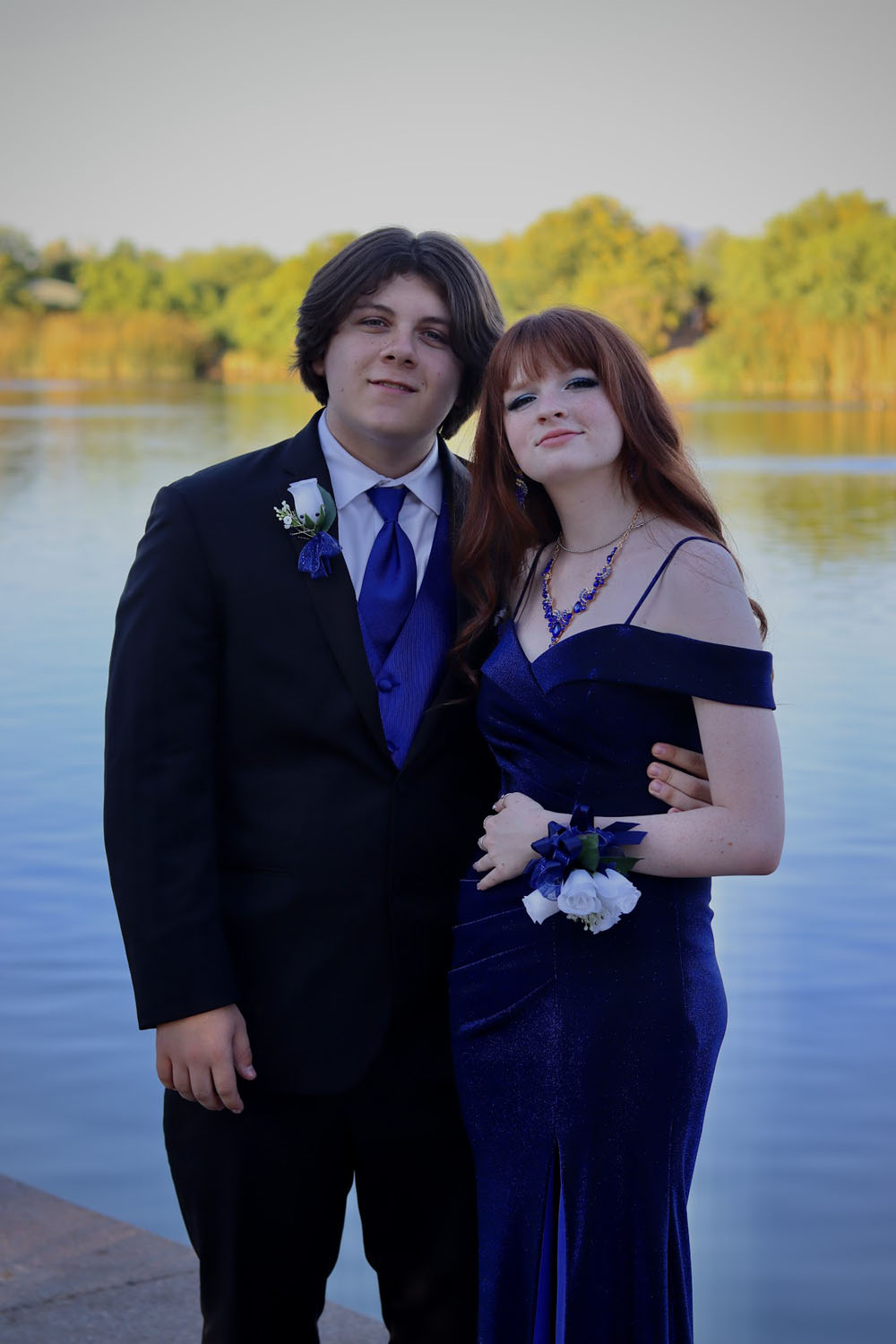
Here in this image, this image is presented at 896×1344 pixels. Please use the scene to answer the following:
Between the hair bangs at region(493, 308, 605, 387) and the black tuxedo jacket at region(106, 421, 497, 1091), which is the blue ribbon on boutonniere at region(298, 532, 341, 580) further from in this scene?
the hair bangs at region(493, 308, 605, 387)

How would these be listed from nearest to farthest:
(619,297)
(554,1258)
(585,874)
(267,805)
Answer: (585,874) < (554,1258) < (267,805) < (619,297)

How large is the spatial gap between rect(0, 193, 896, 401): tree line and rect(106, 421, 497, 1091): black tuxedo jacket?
18308 mm

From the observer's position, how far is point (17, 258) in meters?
25.5

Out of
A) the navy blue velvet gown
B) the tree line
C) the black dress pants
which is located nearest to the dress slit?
the navy blue velvet gown

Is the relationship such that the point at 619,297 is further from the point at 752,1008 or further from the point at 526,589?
the point at 526,589

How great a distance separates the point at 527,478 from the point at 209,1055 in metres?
0.88

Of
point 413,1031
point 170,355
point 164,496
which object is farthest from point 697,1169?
point 170,355

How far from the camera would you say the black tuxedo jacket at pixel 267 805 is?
193cm

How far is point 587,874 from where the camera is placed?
1.77 meters

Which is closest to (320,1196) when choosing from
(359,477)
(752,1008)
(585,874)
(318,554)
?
(585,874)

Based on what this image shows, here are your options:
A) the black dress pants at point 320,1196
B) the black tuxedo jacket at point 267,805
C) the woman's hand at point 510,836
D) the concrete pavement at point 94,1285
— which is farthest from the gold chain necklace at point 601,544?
the concrete pavement at point 94,1285

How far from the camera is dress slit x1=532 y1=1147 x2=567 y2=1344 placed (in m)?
1.87

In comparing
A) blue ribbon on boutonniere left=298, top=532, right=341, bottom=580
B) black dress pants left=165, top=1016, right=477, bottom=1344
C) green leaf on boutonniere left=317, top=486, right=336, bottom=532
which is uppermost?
green leaf on boutonniere left=317, top=486, right=336, bottom=532

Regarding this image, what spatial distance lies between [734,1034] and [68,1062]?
258 cm
